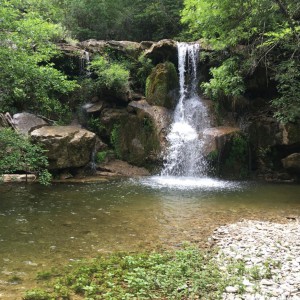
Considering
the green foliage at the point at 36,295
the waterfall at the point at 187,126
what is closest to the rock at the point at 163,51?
the waterfall at the point at 187,126

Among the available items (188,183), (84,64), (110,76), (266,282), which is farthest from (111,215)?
(84,64)

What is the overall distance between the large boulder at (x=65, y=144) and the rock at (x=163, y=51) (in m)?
7.43

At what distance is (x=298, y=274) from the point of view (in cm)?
441

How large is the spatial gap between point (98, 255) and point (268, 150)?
12069 mm

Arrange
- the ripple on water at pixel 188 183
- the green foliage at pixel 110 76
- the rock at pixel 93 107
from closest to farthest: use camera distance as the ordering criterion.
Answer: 1. the ripple on water at pixel 188 183
2. the green foliage at pixel 110 76
3. the rock at pixel 93 107

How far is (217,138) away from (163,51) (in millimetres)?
6944

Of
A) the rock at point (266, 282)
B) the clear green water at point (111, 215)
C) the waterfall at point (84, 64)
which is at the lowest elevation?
the clear green water at point (111, 215)

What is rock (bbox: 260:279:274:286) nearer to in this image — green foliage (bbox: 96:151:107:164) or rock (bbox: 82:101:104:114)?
green foliage (bbox: 96:151:107:164)

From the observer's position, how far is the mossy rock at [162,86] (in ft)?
57.9

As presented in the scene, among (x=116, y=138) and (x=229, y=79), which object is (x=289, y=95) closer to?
(x=229, y=79)

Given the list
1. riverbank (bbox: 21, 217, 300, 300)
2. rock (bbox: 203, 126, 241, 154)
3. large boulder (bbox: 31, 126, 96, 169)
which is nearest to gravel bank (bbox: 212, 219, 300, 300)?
riverbank (bbox: 21, 217, 300, 300)

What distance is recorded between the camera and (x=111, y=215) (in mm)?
8219

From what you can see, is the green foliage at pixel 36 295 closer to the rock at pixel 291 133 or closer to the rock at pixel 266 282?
the rock at pixel 266 282

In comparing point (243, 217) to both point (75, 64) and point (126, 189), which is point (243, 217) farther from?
point (75, 64)
